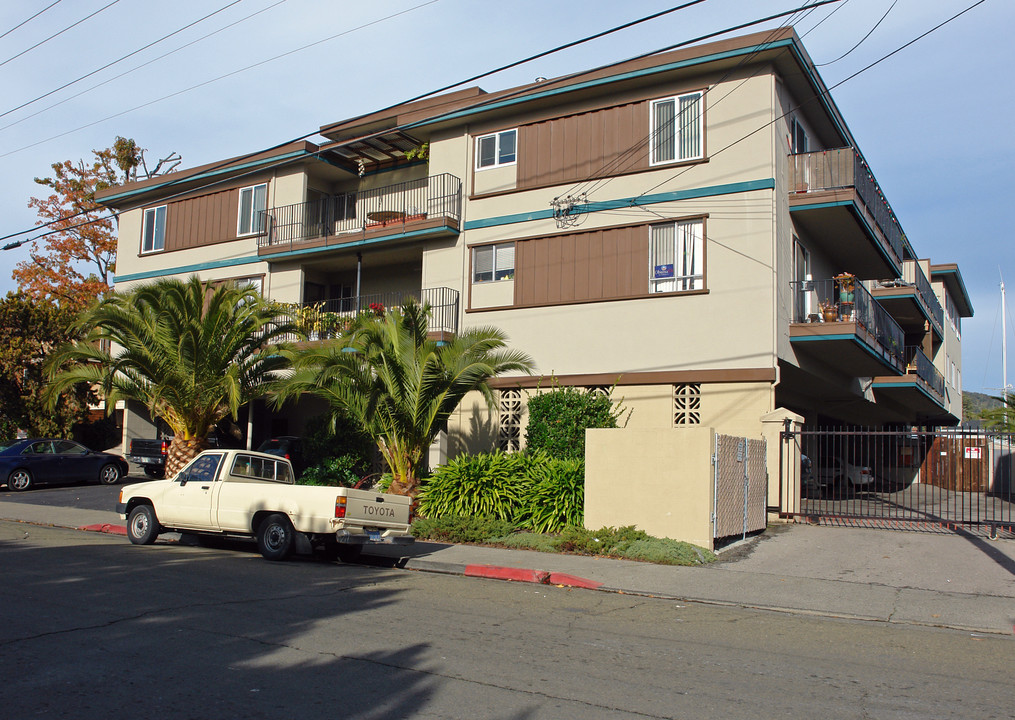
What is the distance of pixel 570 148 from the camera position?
2048 centimetres

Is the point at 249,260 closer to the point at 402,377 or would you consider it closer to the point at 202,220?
the point at 202,220

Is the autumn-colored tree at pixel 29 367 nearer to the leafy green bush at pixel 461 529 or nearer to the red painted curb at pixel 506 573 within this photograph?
the leafy green bush at pixel 461 529

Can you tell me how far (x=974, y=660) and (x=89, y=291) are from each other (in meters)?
40.5

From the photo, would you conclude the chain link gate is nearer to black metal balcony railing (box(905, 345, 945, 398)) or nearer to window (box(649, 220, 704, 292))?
window (box(649, 220, 704, 292))

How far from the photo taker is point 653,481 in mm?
14156

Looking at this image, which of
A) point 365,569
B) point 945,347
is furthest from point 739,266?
point 945,347

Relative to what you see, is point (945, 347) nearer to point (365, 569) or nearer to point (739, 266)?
point (739, 266)

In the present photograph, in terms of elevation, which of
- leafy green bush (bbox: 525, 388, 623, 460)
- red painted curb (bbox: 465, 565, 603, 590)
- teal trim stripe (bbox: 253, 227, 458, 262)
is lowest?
red painted curb (bbox: 465, 565, 603, 590)

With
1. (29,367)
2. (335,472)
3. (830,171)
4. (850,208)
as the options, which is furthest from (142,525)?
(29,367)

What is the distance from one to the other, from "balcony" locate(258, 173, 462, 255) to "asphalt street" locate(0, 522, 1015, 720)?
13323 millimetres

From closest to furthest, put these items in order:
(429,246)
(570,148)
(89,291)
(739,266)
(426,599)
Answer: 1. (426,599)
2. (739,266)
3. (570,148)
4. (429,246)
5. (89,291)

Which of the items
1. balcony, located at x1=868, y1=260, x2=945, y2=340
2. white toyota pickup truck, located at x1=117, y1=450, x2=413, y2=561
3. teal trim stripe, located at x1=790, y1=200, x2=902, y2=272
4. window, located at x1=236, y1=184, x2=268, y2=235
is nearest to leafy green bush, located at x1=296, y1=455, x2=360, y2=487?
white toyota pickup truck, located at x1=117, y1=450, x2=413, y2=561

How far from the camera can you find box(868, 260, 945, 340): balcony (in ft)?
101

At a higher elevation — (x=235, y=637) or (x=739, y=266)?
(x=739, y=266)
